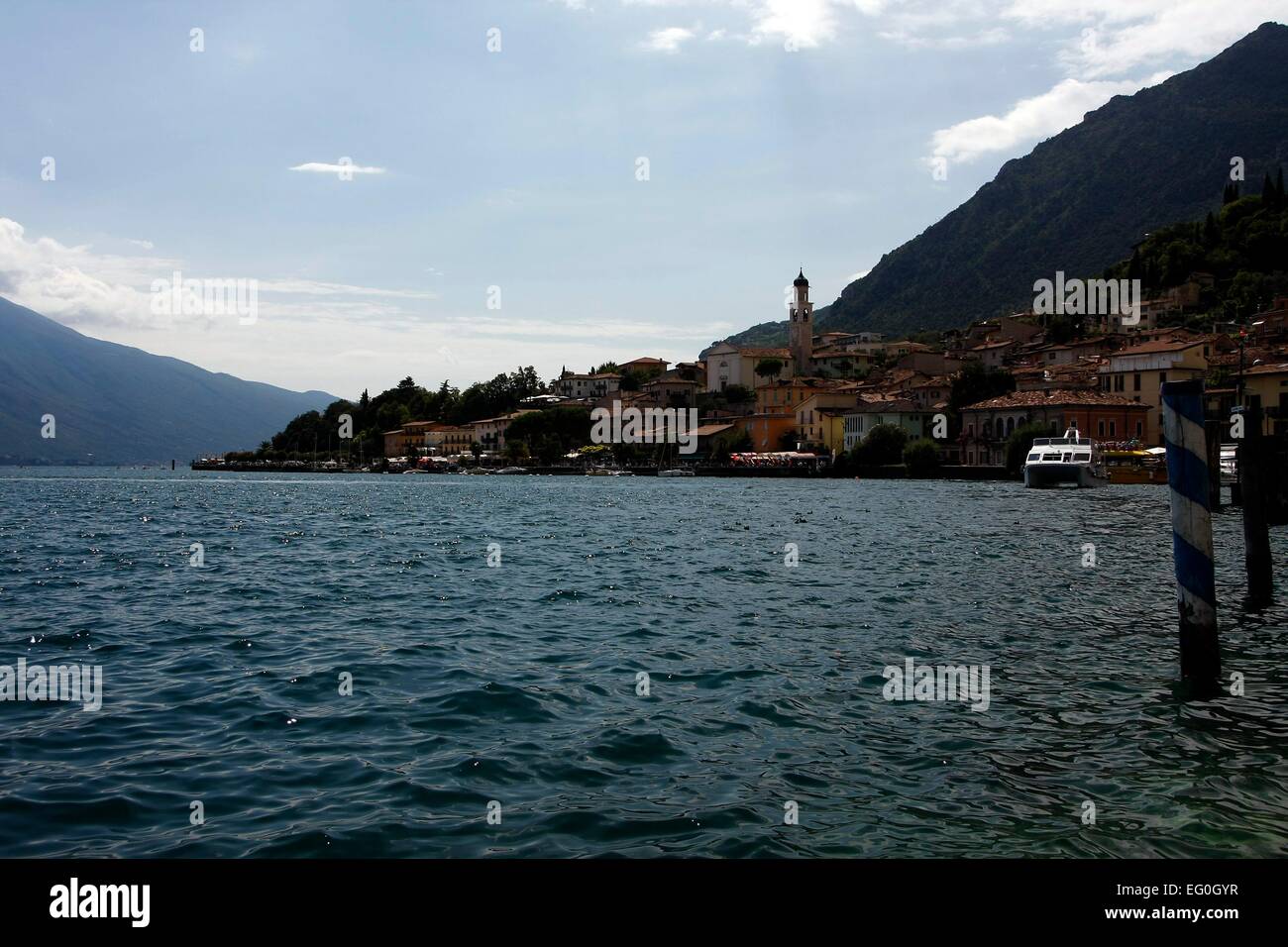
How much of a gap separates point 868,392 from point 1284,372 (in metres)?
56.2

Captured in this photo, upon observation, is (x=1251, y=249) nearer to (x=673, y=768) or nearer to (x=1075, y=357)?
(x=1075, y=357)

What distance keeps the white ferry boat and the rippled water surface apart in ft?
156

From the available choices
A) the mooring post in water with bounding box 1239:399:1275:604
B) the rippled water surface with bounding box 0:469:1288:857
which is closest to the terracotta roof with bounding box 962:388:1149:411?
the rippled water surface with bounding box 0:469:1288:857

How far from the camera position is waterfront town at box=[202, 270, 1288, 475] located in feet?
300

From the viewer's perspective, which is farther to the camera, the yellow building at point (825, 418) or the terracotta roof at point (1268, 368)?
the yellow building at point (825, 418)

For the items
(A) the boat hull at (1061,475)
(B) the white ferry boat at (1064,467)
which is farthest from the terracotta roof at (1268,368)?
(A) the boat hull at (1061,475)

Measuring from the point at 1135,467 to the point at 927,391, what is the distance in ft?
150

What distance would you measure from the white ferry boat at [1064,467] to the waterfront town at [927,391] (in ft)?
28.3

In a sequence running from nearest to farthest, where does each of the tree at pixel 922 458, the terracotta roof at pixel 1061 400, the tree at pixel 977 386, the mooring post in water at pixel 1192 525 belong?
1. the mooring post in water at pixel 1192 525
2. the terracotta roof at pixel 1061 400
3. the tree at pixel 922 458
4. the tree at pixel 977 386

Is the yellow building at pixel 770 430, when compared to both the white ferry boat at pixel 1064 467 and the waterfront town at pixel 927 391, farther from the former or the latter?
the white ferry boat at pixel 1064 467

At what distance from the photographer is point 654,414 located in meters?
153

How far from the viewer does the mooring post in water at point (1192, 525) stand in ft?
32.9

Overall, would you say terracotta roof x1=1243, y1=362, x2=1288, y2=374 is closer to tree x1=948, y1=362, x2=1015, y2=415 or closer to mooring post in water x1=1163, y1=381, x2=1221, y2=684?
tree x1=948, y1=362, x2=1015, y2=415

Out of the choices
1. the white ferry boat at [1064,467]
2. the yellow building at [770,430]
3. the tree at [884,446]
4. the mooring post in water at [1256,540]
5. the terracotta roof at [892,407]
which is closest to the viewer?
the mooring post in water at [1256,540]
